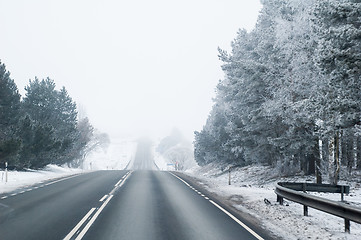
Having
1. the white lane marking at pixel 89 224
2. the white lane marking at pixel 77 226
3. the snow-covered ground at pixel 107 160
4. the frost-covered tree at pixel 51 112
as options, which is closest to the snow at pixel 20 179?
the frost-covered tree at pixel 51 112

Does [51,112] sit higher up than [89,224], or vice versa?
[51,112]

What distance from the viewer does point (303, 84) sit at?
15758 millimetres

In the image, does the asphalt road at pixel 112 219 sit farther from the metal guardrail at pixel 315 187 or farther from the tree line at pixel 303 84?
the tree line at pixel 303 84

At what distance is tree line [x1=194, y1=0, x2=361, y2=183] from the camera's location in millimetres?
10312

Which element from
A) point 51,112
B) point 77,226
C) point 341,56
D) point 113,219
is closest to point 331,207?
point 341,56

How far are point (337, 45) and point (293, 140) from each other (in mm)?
7309

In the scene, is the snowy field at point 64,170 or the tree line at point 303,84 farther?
the snowy field at point 64,170

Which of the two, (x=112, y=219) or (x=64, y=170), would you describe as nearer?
(x=112, y=219)

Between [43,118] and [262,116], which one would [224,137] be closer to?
[262,116]

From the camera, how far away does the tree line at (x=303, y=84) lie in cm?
1031

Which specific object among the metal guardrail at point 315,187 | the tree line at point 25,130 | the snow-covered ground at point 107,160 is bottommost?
the snow-covered ground at point 107,160

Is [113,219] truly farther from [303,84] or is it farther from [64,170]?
[64,170]

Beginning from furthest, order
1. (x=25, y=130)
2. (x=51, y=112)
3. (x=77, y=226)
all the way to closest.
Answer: (x=51, y=112)
(x=25, y=130)
(x=77, y=226)

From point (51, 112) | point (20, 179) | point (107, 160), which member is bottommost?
point (107, 160)
